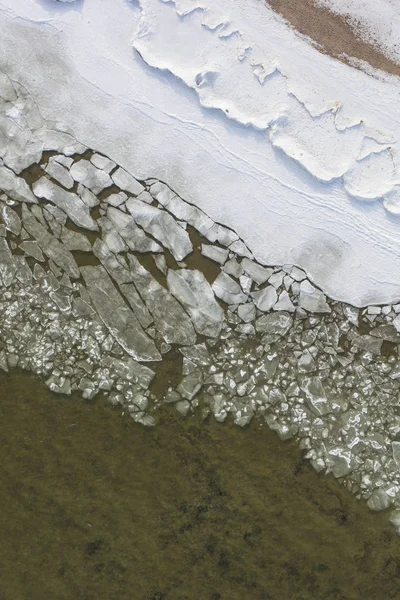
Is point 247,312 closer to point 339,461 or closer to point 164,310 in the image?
point 164,310

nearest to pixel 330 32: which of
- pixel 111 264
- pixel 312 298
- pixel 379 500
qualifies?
pixel 312 298

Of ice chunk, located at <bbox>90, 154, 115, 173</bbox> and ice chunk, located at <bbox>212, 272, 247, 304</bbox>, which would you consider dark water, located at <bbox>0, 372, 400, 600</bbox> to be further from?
ice chunk, located at <bbox>90, 154, 115, 173</bbox>

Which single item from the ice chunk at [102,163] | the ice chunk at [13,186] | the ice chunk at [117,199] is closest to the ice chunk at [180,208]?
the ice chunk at [117,199]

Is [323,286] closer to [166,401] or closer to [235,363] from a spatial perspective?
[235,363]

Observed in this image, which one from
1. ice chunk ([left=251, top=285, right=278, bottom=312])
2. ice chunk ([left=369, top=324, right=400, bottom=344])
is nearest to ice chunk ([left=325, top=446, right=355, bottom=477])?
ice chunk ([left=369, top=324, right=400, bottom=344])

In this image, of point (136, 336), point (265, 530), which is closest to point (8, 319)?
point (136, 336)
